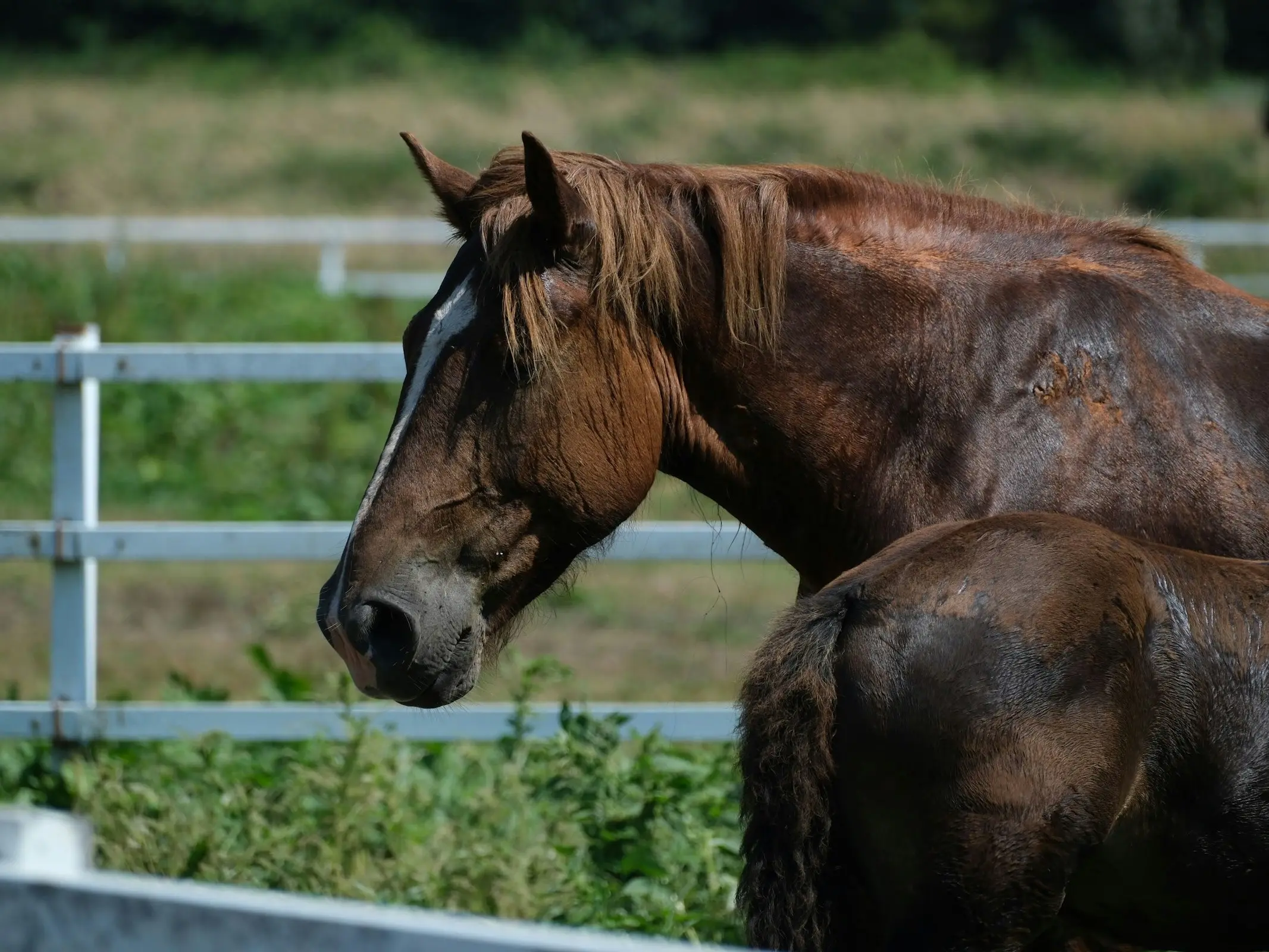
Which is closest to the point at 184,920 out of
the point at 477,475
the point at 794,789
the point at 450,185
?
the point at 794,789

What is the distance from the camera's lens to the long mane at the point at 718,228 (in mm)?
2947

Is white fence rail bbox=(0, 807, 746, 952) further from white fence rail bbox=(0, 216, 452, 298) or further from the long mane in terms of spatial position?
white fence rail bbox=(0, 216, 452, 298)

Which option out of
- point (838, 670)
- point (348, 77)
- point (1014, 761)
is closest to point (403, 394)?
point (838, 670)

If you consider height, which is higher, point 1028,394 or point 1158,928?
point 1028,394

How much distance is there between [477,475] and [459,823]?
1827 millimetres

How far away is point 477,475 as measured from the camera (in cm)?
293

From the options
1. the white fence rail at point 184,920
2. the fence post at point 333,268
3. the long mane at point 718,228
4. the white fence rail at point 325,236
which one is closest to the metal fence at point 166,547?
the long mane at point 718,228

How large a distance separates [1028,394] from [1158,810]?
36.4 inches

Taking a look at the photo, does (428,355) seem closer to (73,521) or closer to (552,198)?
(552,198)

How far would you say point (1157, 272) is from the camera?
315cm

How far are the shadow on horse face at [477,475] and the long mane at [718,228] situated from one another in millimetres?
42

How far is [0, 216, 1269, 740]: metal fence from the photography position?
489cm

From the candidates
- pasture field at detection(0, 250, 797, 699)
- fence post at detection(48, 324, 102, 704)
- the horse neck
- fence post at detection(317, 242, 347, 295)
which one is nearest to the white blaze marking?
the horse neck

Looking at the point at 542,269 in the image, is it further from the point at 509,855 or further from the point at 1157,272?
the point at 509,855
